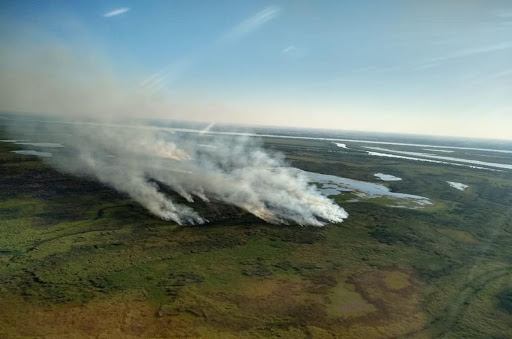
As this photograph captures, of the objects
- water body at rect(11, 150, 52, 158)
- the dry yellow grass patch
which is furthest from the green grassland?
water body at rect(11, 150, 52, 158)

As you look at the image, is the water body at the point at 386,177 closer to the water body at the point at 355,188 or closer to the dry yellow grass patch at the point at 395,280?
the water body at the point at 355,188

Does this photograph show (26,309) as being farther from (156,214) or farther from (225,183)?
(225,183)

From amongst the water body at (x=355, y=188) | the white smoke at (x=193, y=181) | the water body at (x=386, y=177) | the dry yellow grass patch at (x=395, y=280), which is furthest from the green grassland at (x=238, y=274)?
the water body at (x=386, y=177)

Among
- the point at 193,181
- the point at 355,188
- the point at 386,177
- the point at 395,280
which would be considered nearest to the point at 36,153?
the point at 193,181

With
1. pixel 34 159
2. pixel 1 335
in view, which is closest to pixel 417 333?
pixel 1 335

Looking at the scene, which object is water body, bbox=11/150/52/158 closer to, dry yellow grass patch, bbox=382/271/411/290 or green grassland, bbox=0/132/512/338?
green grassland, bbox=0/132/512/338

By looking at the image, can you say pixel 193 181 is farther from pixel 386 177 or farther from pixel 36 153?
pixel 386 177
